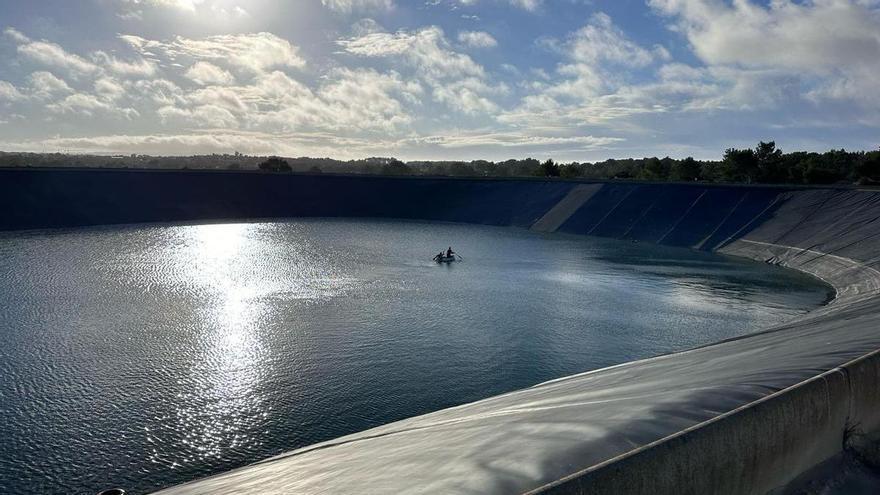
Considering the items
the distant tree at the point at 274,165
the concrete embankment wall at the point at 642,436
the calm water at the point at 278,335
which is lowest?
the calm water at the point at 278,335

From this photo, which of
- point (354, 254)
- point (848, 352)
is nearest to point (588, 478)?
point (848, 352)

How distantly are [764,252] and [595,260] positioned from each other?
24.3 metres

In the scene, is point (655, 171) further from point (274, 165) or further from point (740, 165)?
point (274, 165)

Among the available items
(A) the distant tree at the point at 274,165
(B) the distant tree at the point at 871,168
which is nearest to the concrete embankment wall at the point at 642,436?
(B) the distant tree at the point at 871,168

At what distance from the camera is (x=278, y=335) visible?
33.3 metres

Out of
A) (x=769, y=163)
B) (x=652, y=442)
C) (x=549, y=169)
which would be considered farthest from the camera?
(x=549, y=169)

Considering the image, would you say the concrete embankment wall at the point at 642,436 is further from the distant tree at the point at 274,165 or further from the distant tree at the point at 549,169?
the distant tree at the point at 274,165

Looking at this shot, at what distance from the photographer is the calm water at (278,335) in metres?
A: 20.2

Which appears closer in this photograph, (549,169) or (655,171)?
(655,171)

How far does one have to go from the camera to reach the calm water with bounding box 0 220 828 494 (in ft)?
66.2

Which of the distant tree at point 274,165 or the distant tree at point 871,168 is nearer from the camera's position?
the distant tree at point 871,168

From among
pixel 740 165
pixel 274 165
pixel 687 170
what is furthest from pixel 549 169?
pixel 274 165

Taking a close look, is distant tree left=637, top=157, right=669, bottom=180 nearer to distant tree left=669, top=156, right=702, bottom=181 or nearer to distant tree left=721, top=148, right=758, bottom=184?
distant tree left=669, top=156, right=702, bottom=181

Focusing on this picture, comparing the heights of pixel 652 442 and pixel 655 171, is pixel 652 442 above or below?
below
